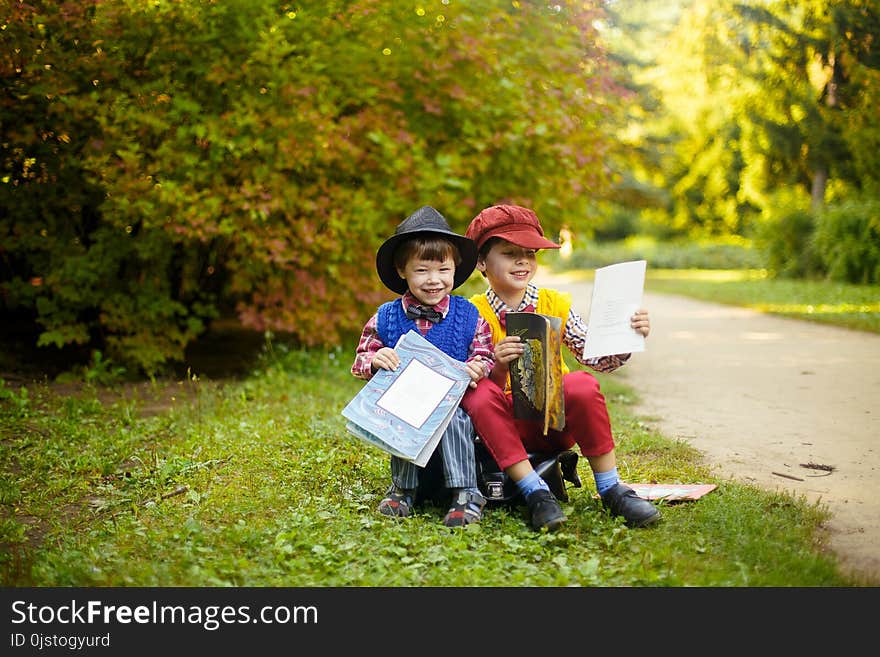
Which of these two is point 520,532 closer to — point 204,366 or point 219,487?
point 219,487

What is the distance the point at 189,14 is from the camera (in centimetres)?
584

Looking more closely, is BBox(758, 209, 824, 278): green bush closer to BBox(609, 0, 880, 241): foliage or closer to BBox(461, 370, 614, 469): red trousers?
BBox(609, 0, 880, 241): foliage

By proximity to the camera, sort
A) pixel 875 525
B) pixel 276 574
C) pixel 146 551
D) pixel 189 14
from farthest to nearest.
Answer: pixel 189 14
pixel 875 525
pixel 146 551
pixel 276 574

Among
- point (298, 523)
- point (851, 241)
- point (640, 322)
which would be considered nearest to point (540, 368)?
point (640, 322)

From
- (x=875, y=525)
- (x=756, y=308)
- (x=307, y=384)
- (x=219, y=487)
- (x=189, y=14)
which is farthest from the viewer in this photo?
(x=756, y=308)

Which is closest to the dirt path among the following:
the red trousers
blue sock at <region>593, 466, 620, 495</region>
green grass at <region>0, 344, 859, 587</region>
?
green grass at <region>0, 344, 859, 587</region>

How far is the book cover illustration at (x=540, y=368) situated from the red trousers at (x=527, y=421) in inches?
3.9

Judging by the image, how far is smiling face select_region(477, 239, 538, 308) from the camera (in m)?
3.56

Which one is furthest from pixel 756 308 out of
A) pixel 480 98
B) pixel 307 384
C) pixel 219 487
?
pixel 219 487

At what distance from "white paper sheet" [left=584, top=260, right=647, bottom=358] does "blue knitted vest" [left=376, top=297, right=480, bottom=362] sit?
49 centimetres

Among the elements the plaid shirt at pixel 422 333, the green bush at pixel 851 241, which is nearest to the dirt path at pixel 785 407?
the green bush at pixel 851 241

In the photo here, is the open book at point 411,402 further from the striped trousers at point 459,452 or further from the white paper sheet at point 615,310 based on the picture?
the white paper sheet at point 615,310

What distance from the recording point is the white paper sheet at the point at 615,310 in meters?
3.21

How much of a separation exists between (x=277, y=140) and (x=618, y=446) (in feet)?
10.3
